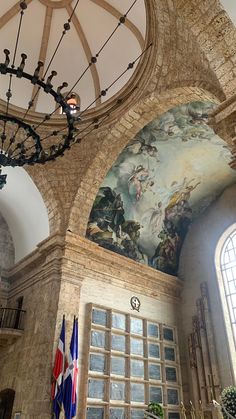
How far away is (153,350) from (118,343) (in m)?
1.57

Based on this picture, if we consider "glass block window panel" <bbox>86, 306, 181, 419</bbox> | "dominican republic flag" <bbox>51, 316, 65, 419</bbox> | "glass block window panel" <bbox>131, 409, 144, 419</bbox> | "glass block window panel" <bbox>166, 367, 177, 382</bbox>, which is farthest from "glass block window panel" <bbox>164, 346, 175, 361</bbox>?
"dominican republic flag" <bbox>51, 316, 65, 419</bbox>

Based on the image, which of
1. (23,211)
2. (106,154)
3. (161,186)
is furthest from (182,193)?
(23,211)

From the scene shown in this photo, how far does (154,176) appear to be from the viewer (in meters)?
12.5

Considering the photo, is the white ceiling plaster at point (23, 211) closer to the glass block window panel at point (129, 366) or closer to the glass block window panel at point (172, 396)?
the glass block window panel at point (129, 366)

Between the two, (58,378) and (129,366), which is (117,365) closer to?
(129,366)

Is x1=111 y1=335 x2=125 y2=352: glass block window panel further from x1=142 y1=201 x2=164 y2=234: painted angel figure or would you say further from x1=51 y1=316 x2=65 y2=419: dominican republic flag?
x1=142 y1=201 x2=164 y2=234: painted angel figure

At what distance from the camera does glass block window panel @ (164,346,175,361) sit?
1199 cm

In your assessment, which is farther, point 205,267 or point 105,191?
point 205,267

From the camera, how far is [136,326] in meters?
11.5

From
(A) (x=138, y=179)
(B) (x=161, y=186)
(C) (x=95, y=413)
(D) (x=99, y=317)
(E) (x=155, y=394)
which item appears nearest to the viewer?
(C) (x=95, y=413)

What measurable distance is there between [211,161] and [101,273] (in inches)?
217

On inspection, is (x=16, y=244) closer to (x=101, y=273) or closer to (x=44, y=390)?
(x=101, y=273)

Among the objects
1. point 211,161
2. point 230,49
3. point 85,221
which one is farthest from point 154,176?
point 230,49

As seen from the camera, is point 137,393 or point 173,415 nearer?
point 137,393
